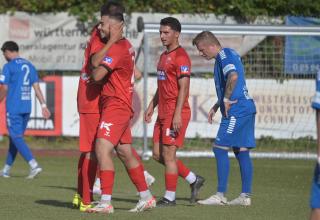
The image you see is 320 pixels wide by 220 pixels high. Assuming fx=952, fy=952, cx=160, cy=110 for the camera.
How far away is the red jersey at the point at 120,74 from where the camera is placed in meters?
9.71

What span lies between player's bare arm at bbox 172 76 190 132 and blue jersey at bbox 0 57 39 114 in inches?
196

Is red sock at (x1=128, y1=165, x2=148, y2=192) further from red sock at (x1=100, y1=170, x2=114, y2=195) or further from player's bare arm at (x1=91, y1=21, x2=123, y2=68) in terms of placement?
player's bare arm at (x1=91, y1=21, x2=123, y2=68)

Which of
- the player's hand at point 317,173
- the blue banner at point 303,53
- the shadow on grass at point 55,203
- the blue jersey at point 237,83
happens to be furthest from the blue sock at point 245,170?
the blue banner at point 303,53

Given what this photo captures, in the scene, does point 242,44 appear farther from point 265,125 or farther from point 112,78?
point 112,78

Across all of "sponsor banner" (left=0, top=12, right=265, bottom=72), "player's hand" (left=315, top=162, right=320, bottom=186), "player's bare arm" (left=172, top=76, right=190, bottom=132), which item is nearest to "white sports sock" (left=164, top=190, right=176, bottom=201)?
"player's bare arm" (left=172, top=76, right=190, bottom=132)

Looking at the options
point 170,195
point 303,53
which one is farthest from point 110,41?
point 303,53

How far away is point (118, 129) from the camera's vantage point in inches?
384

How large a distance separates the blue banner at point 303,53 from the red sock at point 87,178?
11.5 m

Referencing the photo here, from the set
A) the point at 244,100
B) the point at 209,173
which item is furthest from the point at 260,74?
the point at 244,100

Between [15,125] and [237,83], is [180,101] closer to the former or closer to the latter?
[237,83]

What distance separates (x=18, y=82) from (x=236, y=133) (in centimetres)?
515

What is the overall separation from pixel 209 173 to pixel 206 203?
516cm

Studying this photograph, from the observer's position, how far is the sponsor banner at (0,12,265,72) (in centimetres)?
2198

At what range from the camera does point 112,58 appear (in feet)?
31.7
